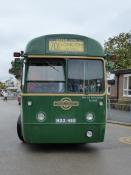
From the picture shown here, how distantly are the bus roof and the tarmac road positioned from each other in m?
2.59

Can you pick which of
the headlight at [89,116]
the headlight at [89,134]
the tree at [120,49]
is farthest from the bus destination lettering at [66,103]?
the tree at [120,49]

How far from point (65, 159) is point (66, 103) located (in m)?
1.57

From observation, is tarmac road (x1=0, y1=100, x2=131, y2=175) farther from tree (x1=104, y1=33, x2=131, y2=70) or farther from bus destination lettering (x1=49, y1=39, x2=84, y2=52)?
tree (x1=104, y1=33, x2=131, y2=70)

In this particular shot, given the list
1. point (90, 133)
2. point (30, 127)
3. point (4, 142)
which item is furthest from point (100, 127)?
point (4, 142)

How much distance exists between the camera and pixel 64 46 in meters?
11.5

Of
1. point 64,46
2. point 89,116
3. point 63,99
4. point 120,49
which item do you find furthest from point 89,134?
point 120,49

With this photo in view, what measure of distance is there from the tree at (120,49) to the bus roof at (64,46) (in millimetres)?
37225

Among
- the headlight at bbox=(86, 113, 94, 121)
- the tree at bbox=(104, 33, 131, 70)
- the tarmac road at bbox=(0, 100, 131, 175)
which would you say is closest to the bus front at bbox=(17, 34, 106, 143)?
the headlight at bbox=(86, 113, 94, 121)

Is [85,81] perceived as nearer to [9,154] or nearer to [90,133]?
[90,133]

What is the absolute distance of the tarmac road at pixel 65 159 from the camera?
8859mm

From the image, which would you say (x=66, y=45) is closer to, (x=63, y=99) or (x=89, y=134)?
(x=63, y=99)

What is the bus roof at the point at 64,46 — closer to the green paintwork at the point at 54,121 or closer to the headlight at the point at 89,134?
the green paintwork at the point at 54,121

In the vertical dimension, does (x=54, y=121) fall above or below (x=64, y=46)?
Answer: below

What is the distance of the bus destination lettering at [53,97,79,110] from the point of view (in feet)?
36.6
